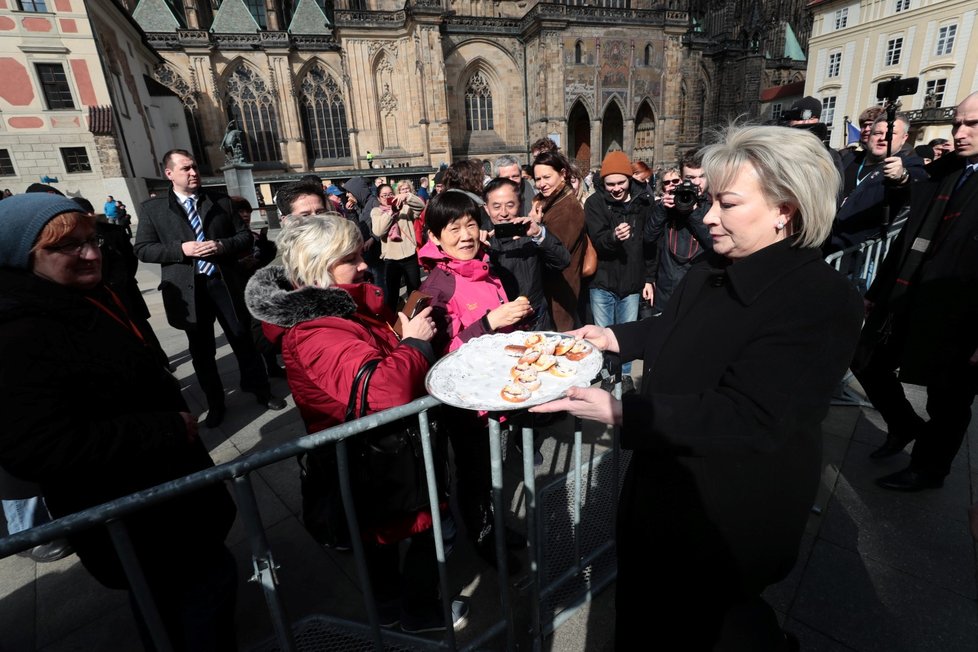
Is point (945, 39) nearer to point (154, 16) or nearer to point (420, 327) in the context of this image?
point (420, 327)

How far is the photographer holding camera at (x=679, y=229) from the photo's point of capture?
379 cm

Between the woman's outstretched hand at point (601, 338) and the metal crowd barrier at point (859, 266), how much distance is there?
2.62 m

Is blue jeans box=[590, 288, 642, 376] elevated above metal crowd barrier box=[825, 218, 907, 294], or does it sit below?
below

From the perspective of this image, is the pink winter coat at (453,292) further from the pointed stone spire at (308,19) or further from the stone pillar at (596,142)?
the pointed stone spire at (308,19)

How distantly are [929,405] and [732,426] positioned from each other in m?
2.52

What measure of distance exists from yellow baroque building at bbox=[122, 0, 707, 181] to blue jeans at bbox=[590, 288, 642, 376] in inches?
1067

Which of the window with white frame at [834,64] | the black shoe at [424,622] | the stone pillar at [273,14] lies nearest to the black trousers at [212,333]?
the black shoe at [424,622]

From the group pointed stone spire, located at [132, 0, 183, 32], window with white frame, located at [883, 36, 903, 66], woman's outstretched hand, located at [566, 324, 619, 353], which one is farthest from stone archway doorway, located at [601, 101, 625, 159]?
woman's outstretched hand, located at [566, 324, 619, 353]

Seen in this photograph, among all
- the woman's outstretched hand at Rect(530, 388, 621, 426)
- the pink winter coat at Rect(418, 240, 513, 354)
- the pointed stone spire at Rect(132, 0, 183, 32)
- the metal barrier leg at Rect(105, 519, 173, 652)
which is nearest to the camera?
the metal barrier leg at Rect(105, 519, 173, 652)

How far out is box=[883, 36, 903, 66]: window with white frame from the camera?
30.7 metres

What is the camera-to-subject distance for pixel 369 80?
29297 mm

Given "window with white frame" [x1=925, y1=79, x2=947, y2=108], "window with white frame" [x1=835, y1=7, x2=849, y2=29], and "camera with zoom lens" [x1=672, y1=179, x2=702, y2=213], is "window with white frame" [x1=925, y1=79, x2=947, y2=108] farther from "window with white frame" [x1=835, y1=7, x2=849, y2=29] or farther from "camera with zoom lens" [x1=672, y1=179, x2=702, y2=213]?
"camera with zoom lens" [x1=672, y1=179, x2=702, y2=213]

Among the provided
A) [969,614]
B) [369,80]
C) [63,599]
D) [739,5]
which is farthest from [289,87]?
[739,5]

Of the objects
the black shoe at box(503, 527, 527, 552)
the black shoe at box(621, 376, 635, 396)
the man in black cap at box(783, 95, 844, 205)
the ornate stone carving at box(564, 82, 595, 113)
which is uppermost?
the ornate stone carving at box(564, 82, 595, 113)
